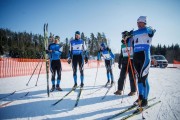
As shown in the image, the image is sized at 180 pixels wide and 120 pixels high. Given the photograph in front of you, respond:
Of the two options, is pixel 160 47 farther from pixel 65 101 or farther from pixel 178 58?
pixel 65 101

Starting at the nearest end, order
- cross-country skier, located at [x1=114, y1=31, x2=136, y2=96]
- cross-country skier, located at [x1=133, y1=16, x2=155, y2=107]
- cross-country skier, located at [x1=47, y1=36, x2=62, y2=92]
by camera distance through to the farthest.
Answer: cross-country skier, located at [x1=133, y1=16, x2=155, y2=107], cross-country skier, located at [x1=114, y1=31, x2=136, y2=96], cross-country skier, located at [x1=47, y1=36, x2=62, y2=92]

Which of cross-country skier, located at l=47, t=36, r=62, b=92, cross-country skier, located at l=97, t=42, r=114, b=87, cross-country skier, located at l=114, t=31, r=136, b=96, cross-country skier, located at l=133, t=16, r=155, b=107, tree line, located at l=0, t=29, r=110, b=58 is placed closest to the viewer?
cross-country skier, located at l=133, t=16, r=155, b=107

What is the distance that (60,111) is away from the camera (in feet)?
14.3

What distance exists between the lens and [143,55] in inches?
185

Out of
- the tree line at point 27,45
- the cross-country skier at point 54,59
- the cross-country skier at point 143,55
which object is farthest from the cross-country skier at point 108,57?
the tree line at point 27,45

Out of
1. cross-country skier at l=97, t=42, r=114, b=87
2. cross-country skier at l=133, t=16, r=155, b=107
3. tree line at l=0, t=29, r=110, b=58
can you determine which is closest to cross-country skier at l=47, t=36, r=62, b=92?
cross-country skier at l=97, t=42, r=114, b=87

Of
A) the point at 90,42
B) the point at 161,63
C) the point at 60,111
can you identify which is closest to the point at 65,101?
the point at 60,111

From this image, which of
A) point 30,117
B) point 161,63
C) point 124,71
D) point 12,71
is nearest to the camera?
point 30,117

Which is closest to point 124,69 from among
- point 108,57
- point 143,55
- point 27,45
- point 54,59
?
point 143,55

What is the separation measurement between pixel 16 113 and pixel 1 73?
10.9 m

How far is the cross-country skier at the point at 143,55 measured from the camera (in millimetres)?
4620

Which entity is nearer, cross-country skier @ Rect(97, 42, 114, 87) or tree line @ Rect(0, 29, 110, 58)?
cross-country skier @ Rect(97, 42, 114, 87)

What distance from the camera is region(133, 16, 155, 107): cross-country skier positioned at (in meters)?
4.62

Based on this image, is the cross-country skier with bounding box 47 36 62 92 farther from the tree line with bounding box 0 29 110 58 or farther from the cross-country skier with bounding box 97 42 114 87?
the tree line with bounding box 0 29 110 58
